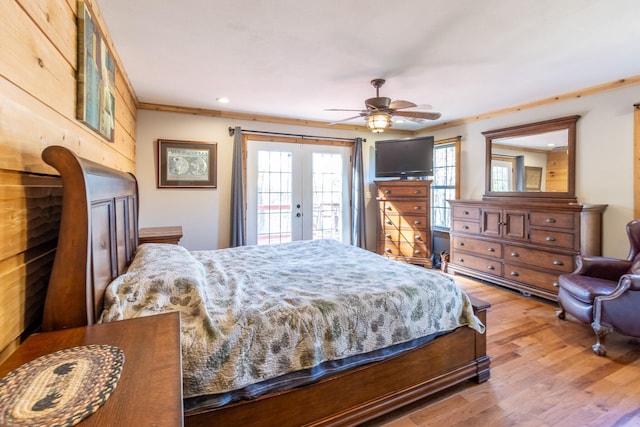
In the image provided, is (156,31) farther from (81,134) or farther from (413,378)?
(413,378)

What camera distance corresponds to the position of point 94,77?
1.77 m

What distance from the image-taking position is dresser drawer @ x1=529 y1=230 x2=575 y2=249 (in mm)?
3383

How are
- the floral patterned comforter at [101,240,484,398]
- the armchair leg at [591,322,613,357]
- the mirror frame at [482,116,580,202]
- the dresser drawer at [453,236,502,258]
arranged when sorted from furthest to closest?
the dresser drawer at [453,236,502,258] → the mirror frame at [482,116,580,202] → the armchair leg at [591,322,613,357] → the floral patterned comforter at [101,240,484,398]

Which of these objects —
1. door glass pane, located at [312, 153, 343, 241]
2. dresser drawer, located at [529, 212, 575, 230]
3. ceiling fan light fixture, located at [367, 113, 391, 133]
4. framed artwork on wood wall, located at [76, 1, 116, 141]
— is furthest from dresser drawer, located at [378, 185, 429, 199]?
framed artwork on wood wall, located at [76, 1, 116, 141]

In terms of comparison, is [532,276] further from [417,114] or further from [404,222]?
[417,114]

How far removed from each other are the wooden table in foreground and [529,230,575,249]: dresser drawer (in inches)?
157

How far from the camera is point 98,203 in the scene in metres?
1.26

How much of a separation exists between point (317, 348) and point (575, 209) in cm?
339

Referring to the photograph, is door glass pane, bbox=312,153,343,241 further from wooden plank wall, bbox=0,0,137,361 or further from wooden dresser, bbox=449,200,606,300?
wooden plank wall, bbox=0,0,137,361

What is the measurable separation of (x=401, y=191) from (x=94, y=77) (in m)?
4.34

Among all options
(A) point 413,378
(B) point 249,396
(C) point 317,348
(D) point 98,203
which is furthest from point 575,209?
(D) point 98,203

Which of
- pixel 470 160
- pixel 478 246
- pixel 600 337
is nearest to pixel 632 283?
pixel 600 337

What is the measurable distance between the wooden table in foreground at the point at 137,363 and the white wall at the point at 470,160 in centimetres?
350

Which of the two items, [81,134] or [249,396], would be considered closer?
[249,396]
